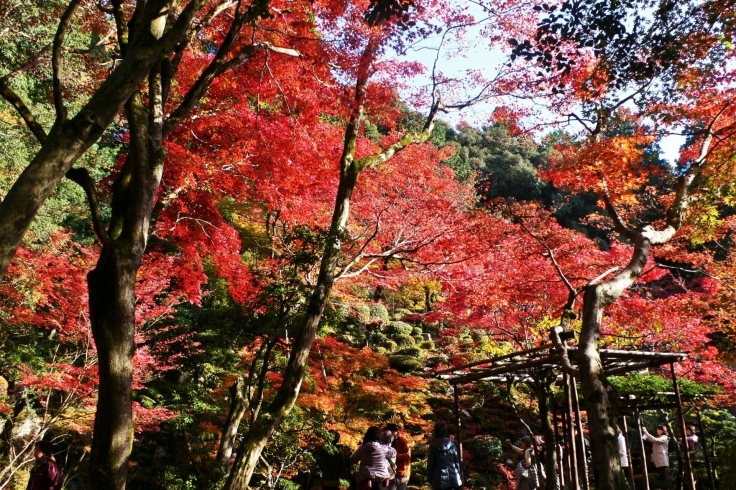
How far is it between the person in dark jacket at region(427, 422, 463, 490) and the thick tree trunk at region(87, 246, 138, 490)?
3.70m

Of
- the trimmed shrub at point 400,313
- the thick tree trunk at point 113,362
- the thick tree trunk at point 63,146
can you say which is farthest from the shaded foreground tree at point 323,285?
the trimmed shrub at point 400,313

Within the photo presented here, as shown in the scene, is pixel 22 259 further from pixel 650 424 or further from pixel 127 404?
pixel 650 424

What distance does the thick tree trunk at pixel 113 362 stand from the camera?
3.49 meters

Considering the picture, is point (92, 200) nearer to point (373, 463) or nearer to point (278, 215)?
point (373, 463)

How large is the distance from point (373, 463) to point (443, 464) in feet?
2.75

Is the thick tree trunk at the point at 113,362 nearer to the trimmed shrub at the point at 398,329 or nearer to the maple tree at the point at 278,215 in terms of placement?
the maple tree at the point at 278,215

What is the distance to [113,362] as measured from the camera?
357cm

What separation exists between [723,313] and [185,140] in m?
9.87

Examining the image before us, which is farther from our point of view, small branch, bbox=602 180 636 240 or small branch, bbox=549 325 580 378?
small branch, bbox=602 180 636 240

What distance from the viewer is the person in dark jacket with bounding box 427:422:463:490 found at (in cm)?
607

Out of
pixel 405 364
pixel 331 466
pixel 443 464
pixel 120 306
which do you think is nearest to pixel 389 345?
pixel 405 364

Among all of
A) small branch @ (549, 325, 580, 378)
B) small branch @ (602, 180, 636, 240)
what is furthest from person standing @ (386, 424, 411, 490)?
small branch @ (602, 180, 636, 240)

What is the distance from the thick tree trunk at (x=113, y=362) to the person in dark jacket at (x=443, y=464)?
3.70 m

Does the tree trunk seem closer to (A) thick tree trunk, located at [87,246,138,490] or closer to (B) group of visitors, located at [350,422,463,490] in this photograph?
(A) thick tree trunk, located at [87,246,138,490]
